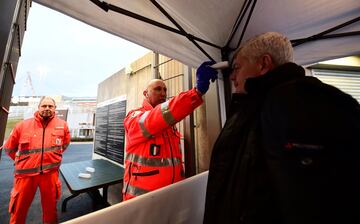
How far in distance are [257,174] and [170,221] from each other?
525mm

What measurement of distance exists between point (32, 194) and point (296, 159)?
2.97 metres

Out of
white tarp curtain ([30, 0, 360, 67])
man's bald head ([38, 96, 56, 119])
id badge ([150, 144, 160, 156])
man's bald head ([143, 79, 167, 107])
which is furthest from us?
man's bald head ([38, 96, 56, 119])

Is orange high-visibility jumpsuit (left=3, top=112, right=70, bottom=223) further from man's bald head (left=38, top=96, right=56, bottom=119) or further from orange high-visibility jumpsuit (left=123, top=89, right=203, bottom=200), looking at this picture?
orange high-visibility jumpsuit (left=123, top=89, right=203, bottom=200)

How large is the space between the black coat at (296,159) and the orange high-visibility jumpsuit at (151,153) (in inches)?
21.8

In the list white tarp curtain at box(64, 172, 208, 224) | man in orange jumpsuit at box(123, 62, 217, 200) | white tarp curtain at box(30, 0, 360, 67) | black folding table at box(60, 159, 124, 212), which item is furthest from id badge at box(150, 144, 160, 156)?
black folding table at box(60, 159, 124, 212)

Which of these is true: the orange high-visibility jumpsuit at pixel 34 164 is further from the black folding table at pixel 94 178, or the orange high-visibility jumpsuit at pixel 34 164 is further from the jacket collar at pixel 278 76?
the jacket collar at pixel 278 76

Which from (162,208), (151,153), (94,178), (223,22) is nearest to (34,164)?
(94,178)

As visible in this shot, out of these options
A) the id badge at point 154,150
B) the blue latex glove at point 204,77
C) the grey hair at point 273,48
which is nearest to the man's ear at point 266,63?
the grey hair at point 273,48

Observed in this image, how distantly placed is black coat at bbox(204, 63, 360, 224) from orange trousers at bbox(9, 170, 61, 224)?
2.59m

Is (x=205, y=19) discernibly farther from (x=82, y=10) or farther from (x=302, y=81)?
(x=302, y=81)

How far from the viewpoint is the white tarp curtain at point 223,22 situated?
836 millimetres

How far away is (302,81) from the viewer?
0.42m

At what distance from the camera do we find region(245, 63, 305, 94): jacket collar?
50 centimetres

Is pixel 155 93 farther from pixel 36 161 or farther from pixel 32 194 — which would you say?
pixel 32 194
